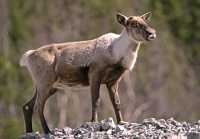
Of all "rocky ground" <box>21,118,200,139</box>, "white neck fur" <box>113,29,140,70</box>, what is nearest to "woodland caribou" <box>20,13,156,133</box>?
"white neck fur" <box>113,29,140,70</box>

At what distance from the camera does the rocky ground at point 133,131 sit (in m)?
25.0

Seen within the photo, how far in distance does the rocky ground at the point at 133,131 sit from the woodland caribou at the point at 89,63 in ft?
5.26

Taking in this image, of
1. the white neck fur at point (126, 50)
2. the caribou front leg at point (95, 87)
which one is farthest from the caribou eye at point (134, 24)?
the caribou front leg at point (95, 87)

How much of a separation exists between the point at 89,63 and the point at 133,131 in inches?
117

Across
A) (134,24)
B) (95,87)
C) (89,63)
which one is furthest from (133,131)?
(134,24)

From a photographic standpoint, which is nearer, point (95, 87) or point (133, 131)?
point (133, 131)

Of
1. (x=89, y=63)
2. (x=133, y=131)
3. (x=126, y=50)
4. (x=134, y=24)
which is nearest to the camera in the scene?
(x=133, y=131)

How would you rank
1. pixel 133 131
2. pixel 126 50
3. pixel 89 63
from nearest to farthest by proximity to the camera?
pixel 133 131 < pixel 89 63 < pixel 126 50

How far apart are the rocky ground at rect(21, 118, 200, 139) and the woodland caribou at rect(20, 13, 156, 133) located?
160cm

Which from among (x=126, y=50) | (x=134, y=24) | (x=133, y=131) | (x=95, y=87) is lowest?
(x=133, y=131)

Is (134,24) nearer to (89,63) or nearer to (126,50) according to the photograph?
(126,50)

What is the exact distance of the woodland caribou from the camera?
28.2 m

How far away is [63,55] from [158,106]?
1201 inches

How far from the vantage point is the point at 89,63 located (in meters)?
28.3
